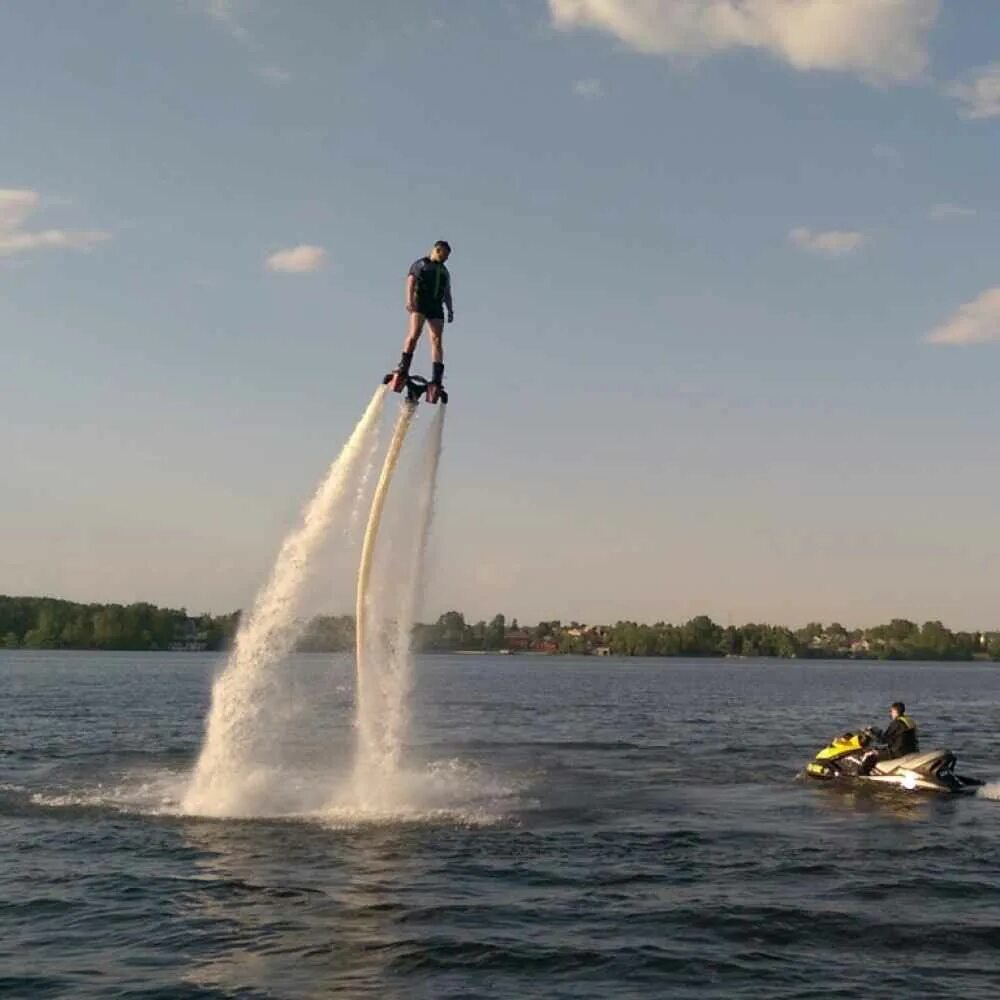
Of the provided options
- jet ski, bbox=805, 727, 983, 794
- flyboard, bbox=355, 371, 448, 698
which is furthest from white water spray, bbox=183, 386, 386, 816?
jet ski, bbox=805, 727, 983, 794

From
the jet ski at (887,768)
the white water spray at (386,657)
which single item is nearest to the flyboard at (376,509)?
the white water spray at (386,657)

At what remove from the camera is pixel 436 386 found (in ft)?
78.2

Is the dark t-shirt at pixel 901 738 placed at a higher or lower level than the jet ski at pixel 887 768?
higher

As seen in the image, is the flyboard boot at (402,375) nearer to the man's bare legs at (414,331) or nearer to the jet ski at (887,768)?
the man's bare legs at (414,331)

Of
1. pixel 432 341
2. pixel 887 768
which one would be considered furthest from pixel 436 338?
pixel 887 768

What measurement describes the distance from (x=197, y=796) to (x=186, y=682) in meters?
80.6

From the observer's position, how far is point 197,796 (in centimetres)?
2886

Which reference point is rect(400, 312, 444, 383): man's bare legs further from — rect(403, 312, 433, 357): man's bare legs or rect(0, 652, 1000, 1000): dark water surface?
rect(0, 652, 1000, 1000): dark water surface

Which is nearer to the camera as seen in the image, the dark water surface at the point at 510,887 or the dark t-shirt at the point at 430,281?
the dark water surface at the point at 510,887

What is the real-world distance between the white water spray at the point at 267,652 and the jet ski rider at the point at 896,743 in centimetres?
1645

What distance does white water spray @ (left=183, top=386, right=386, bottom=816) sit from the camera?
26.2 metres

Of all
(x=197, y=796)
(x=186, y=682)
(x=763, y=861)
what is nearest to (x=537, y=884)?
(x=763, y=861)

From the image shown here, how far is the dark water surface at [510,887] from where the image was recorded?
16.0 metres

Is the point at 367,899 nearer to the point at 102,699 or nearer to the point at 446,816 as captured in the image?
the point at 446,816
